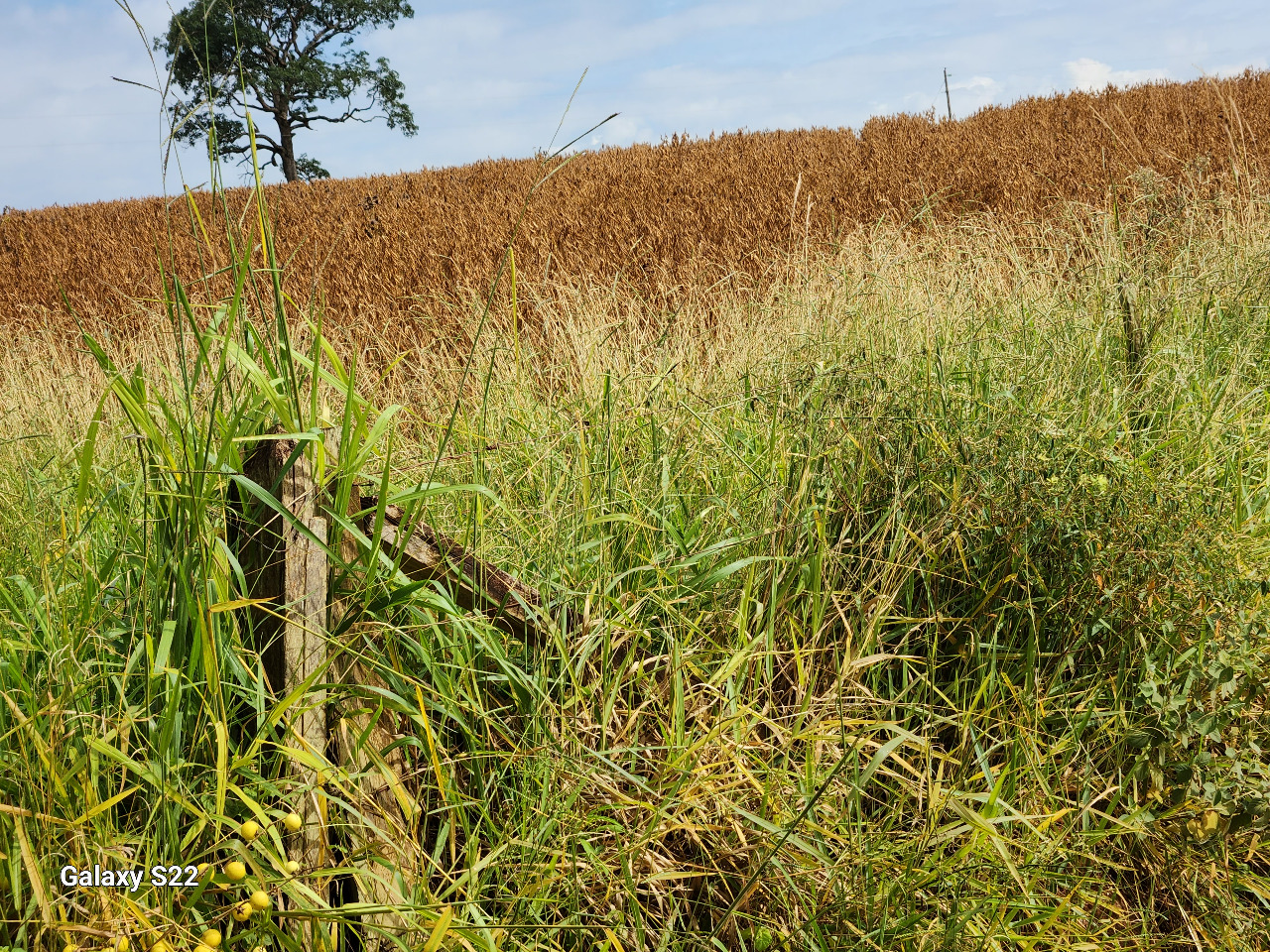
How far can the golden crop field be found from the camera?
782cm

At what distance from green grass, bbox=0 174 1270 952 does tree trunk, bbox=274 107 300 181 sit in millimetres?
34772

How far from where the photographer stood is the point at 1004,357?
3289 millimetres

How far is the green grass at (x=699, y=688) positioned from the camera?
166cm

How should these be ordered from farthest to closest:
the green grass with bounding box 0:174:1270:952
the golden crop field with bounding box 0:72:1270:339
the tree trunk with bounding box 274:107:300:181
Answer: the tree trunk with bounding box 274:107:300:181 < the golden crop field with bounding box 0:72:1270:339 < the green grass with bounding box 0:174:1270:952

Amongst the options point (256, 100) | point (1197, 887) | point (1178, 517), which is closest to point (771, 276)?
point (1178, 517)

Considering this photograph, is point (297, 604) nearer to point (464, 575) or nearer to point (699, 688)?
point (464, 575)

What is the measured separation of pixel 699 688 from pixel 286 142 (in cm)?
3755

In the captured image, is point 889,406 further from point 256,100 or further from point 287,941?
point 256,100

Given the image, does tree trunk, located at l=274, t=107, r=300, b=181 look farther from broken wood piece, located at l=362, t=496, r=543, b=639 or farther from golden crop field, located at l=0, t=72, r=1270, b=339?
broken wood piece, located at l=362, t=496, r=543, b=639

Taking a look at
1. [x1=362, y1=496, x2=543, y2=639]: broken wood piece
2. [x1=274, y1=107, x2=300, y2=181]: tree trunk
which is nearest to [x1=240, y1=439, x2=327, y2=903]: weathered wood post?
[x1=362, y1=496, x2=543, y2=639]: broken wood piece

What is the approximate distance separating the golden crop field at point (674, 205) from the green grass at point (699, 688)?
3.20m

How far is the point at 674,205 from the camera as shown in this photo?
10000 millimetres

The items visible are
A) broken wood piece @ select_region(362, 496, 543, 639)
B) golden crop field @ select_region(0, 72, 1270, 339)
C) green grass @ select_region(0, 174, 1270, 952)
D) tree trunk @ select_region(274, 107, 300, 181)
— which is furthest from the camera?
tree trunk @ select_region(274, 107, 300, 181)

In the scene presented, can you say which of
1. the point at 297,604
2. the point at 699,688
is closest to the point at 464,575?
the point at 297,604
